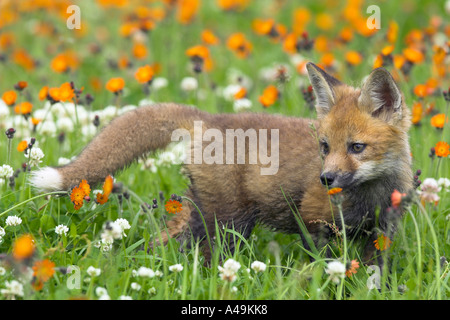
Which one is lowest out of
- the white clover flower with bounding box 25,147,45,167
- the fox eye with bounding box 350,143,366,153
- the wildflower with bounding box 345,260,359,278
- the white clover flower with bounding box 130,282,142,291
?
the white clover flower with bounding box 130,282,142,291

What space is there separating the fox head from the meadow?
0.34 metres

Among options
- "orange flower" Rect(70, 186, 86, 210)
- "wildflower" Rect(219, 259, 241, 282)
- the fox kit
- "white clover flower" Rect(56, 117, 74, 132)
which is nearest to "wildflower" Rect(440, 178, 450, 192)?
the fox kit

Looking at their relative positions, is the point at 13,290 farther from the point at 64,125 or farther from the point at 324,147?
the point at 64,125

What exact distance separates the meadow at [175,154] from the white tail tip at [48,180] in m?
0.20

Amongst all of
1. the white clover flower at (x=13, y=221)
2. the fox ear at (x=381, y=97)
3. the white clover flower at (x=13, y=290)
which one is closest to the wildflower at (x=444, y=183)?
the fox ear at (x=381, y=97)

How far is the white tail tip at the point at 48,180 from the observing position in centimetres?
421

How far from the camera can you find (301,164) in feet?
15.0

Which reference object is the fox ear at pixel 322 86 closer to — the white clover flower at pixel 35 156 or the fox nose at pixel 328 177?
the fox nose at pixel 328 177

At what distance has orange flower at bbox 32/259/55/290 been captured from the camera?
3.25 meters

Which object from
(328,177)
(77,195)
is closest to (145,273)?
(77,195)

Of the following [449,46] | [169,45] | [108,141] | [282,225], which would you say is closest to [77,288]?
[108,141]

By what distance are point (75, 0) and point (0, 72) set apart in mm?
2011

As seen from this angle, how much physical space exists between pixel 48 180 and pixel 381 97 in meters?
2.34

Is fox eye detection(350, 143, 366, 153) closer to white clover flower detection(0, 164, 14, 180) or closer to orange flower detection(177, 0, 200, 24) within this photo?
white clover flower detection(0, 164, 14, 180)
